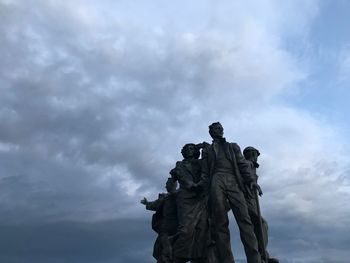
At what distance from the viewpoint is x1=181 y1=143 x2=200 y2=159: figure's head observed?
1535 centimetres

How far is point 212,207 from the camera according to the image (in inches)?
521

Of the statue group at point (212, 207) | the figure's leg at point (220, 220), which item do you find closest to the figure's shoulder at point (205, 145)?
the statue group at point (212, 207)

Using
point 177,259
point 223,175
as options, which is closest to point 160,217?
point 177,259

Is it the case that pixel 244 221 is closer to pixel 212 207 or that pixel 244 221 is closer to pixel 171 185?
pixel 212 207

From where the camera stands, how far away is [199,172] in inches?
584

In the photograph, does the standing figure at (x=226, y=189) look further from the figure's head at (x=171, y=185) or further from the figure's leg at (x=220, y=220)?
the figure's head at (x=171, y=185)

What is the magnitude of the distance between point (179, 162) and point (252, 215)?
117 inches

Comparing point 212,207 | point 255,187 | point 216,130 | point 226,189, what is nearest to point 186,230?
point 212,207

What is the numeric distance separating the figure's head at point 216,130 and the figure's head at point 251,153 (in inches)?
51.7

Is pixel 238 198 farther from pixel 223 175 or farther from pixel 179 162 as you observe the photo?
pixel 179 162

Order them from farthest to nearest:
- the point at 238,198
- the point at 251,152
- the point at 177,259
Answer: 1. the point at 251,152
2. the point at 177,259
3. the point at 238,198

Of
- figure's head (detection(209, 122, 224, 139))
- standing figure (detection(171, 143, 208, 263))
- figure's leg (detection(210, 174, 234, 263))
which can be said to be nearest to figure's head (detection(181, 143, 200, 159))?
Answer: standing figure (detection(171, 143, 208, 263))

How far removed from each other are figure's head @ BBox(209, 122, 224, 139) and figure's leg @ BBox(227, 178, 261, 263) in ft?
4.69

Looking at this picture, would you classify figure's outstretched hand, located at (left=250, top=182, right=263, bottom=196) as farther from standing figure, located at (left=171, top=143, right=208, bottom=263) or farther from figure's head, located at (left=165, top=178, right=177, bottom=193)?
figure's head, located at (left=165, top=178, right=177, bottom=193)
